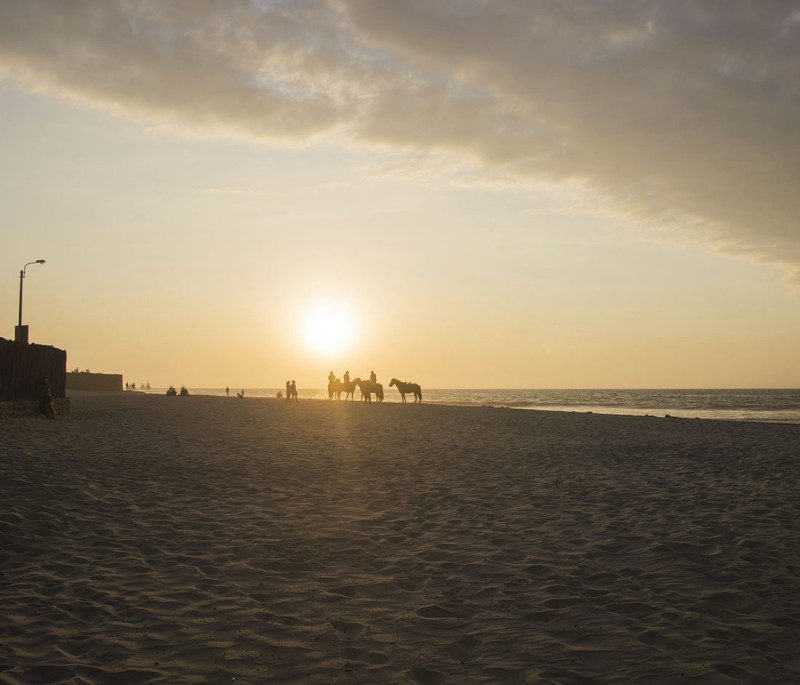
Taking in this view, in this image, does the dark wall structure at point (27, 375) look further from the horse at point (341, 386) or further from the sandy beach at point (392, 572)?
the horse at point (341, 386)

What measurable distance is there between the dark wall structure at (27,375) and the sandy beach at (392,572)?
38.1 feet

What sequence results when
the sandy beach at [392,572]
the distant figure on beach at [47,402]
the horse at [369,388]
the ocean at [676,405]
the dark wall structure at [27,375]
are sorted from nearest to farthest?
1. the sandy beach at [392,572]
2. the dark wall structure at [27,375]
3. the distant figure on beach at [47,402]
4. the horse at [369,388]
5. the ocean at [676,405]

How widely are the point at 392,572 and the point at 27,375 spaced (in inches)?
975

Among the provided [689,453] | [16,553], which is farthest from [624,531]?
[689,453]

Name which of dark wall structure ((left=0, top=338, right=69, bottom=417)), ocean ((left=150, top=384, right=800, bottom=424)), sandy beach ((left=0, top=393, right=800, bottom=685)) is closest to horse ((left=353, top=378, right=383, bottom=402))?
ocean ((left=150, top=384, right=800, bottom=424))

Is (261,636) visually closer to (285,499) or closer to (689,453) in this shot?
(285,499)

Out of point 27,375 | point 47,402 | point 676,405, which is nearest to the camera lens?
point 27,375

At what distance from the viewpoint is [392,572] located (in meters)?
7.36

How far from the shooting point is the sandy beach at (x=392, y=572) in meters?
5.05

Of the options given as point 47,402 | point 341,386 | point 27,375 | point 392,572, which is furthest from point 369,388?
point 392,572

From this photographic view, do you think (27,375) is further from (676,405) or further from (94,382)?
(676,405)

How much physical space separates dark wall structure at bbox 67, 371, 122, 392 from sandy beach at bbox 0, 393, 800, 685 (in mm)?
70326

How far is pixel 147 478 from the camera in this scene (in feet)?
41.4

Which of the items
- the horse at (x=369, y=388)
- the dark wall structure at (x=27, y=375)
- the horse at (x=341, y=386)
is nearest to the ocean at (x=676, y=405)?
the horse at (x=369, y=388)
